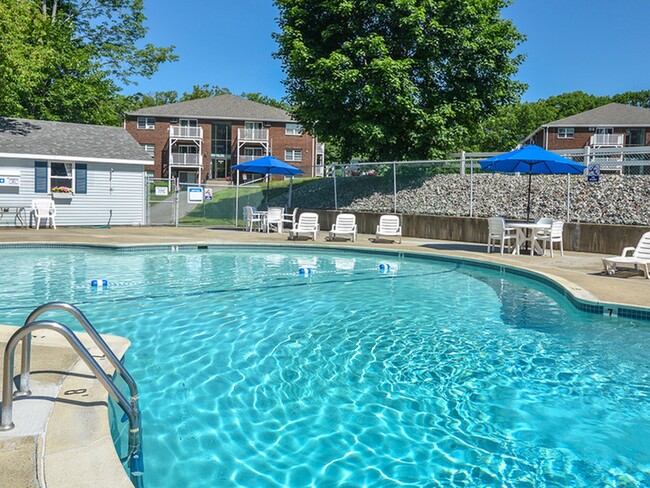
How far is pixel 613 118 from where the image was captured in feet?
147

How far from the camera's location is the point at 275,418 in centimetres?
433

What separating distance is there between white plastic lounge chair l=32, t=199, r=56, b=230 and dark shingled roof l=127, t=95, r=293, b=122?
89.9 feet

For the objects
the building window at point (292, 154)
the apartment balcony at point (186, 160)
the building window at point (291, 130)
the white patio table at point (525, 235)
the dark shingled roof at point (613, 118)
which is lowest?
the white patio table at point (525, 235)

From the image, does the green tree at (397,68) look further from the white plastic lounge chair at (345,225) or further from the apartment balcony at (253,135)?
the apartment balcony at (253,135)

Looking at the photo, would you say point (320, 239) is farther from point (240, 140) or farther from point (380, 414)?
point (240, 140)

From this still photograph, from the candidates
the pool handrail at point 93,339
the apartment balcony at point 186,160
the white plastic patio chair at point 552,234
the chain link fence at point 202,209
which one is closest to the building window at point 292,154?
the apartment balcony at point 186,160

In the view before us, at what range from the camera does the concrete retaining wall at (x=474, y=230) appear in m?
13.8

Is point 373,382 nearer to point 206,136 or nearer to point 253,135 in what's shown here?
point 253,135

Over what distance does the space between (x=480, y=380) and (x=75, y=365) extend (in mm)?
3664

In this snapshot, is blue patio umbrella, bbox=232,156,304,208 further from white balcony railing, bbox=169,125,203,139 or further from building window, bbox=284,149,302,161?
white balcony railing, bbox=169,125,203,139

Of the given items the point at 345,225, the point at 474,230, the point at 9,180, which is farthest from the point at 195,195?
the point at 474,230

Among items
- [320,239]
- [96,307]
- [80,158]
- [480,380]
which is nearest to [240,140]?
[80,158]

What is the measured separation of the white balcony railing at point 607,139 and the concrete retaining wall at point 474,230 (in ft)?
105

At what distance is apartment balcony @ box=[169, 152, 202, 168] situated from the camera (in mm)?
43656
